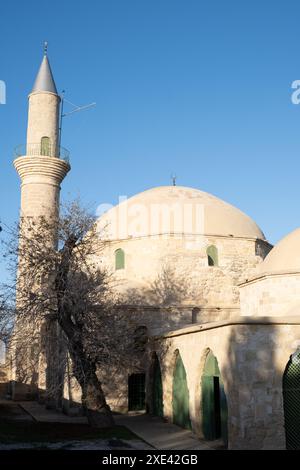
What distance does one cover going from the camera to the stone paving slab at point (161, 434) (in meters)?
10.6

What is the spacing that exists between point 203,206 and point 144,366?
23.2ft

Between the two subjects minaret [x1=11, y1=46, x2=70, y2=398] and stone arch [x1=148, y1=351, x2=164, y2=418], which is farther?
minaret [x1=11, y1=46, x2=70, y2=398]

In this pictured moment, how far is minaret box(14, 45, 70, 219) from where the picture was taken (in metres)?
20.4

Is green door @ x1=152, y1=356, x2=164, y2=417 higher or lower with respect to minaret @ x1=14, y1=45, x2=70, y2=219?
lower

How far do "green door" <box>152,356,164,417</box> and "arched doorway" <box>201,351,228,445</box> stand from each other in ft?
12.4

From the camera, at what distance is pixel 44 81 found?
21578 mm

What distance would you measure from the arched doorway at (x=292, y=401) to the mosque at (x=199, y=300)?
0.02m

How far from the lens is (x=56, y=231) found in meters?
13.6

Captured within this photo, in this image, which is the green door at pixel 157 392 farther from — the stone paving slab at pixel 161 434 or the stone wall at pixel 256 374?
the stone wall at pixel 256 374

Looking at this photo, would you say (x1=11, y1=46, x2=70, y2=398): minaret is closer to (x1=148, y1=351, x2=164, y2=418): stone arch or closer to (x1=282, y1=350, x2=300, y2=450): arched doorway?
(x1=148, y1=351, x2=164, y2=418): stone arch

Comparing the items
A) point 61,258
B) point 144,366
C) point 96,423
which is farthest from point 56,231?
point 144,366

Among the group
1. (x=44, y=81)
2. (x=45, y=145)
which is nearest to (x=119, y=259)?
(x=45, y=145)

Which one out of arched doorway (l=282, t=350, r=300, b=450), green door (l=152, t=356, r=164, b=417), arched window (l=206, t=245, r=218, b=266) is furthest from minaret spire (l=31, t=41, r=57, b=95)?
arched doorway (l=282, t=350, r=300, b=450)
